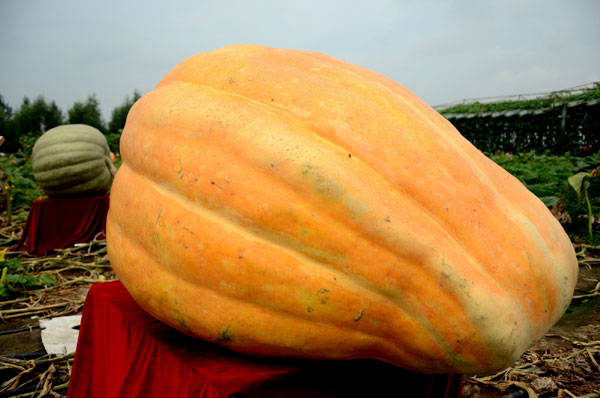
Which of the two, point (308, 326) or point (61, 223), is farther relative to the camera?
point (61, 223)

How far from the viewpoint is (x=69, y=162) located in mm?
5352

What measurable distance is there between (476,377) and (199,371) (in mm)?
1649

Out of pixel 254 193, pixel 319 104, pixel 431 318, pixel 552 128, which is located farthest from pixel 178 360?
pixel 552 128

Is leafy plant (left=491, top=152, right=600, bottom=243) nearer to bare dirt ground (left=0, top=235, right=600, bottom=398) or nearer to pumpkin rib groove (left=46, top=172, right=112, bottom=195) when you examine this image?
bare dirt ground (left=0, top=235, right=600, bottom=398)

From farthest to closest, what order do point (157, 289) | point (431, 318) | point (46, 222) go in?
1. point (46, 222)
2. point (157, 289)
3. point (431, 318)

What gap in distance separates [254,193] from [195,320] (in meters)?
0.39

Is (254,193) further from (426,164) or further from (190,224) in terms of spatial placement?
(426,164)

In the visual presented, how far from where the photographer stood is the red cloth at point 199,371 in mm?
1188

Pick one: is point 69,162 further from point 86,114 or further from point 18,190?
point 86,114

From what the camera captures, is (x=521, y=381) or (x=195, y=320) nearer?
(x=195, y=320)

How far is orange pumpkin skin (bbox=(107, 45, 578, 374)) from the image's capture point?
43.2 inches

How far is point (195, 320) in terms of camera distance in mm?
1208

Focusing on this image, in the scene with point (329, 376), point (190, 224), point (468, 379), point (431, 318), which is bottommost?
point (468, 379)

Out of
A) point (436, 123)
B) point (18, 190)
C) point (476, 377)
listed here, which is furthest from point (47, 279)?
point (18, 190)
